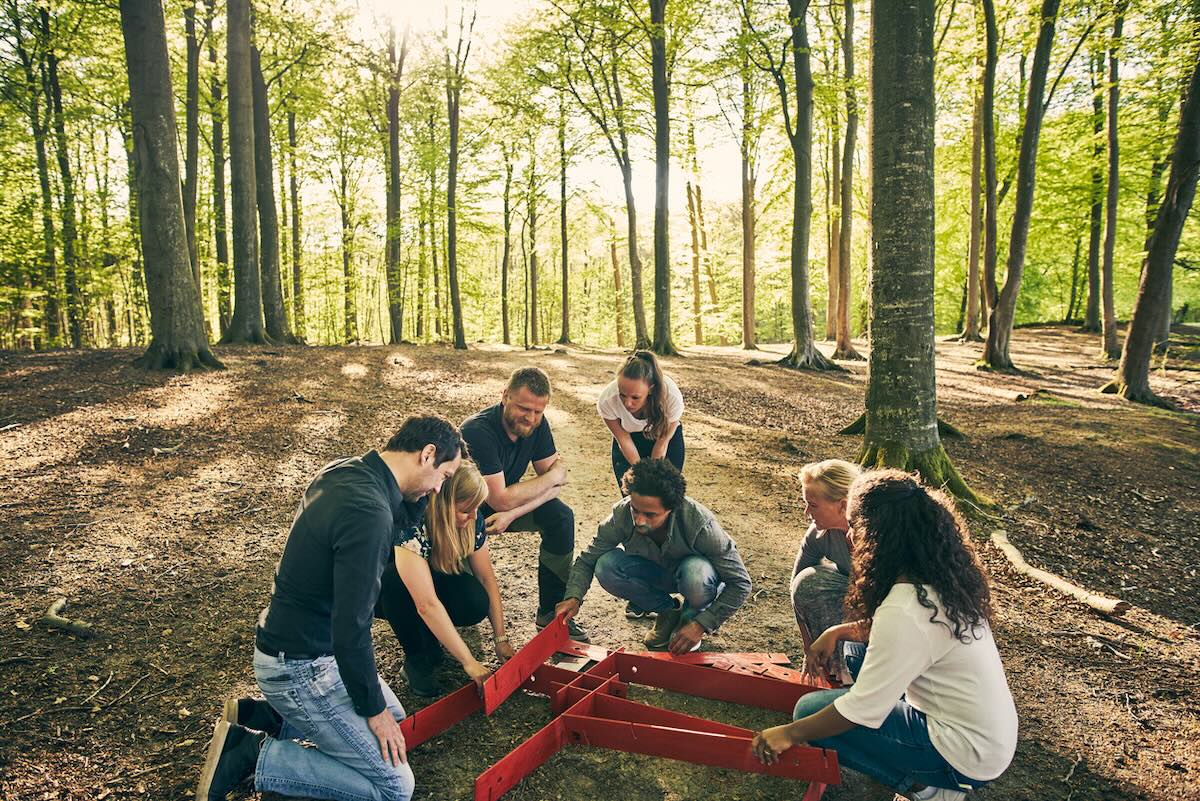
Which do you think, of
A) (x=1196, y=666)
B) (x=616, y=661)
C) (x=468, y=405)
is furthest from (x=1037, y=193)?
(x=616, y=661)

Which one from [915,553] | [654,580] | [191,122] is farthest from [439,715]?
[191,122]

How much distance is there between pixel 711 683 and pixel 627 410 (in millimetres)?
2042

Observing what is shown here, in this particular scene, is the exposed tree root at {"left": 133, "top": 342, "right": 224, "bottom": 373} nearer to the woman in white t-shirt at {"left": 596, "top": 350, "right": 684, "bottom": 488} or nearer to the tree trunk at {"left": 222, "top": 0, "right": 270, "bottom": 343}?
the tree trunk at {"left": 222, "top": 0, "right": 270, "bottom": 343}

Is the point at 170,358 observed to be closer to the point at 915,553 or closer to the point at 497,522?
the point at 497,522

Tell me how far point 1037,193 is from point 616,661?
24.0 m

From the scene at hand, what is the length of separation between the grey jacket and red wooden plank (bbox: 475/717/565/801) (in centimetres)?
89

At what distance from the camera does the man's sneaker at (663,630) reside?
4031mm

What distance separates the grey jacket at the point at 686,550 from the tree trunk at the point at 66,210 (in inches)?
663

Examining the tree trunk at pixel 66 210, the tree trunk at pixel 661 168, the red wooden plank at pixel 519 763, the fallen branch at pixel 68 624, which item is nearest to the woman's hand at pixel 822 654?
the red wooden plank at pixel 519 763

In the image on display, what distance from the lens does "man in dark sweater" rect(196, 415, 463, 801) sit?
2.42 metres

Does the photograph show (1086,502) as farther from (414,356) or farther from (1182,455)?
(414,356)

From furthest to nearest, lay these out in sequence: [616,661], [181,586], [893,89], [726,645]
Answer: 1. [893,89]
2. [181,586]
3. [726,645]
4. [616,661]

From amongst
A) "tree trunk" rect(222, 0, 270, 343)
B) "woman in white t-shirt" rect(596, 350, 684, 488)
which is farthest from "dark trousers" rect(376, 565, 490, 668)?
"tree trunk" rect(222, 0, 270, 343)

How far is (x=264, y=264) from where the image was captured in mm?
14875
